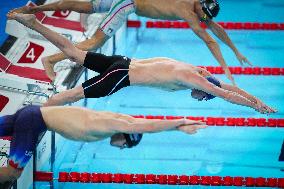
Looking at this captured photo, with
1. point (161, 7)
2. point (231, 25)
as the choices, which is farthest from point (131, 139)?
point (231, 25)

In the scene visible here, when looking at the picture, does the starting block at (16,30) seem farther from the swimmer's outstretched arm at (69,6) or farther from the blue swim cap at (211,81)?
the blue swim cap at (211,81)

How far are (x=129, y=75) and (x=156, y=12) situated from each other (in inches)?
51.2

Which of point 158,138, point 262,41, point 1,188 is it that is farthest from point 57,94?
point 262,41

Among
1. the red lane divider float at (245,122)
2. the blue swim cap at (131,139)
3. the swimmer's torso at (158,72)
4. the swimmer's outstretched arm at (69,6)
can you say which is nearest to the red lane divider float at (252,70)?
the red lane divider float at (245,122)

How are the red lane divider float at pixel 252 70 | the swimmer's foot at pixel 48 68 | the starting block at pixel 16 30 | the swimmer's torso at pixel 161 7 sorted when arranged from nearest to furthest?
the swimmer's foot at pixel 48 68
the swimmer's torso at pixel 161 7
the starting block at pixel 16 30
the red lane divider float at pixel 252 70

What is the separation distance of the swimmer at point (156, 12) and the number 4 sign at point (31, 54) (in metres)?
0.81

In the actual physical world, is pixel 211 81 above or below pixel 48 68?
above

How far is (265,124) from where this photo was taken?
6.93 m

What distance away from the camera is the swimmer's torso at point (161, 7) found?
675 cm

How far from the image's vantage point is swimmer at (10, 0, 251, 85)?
6.63 m

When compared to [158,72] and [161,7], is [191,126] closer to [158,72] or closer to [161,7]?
[158,72]

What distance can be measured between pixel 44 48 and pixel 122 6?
4.62 ft

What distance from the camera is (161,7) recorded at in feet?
22.4

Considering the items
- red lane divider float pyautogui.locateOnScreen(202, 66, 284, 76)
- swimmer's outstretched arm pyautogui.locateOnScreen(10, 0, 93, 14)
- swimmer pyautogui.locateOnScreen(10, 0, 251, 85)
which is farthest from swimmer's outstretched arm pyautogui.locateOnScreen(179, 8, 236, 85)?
red lane divider float pyautogui.locateOnScreen(202, 66, 284, 76)
